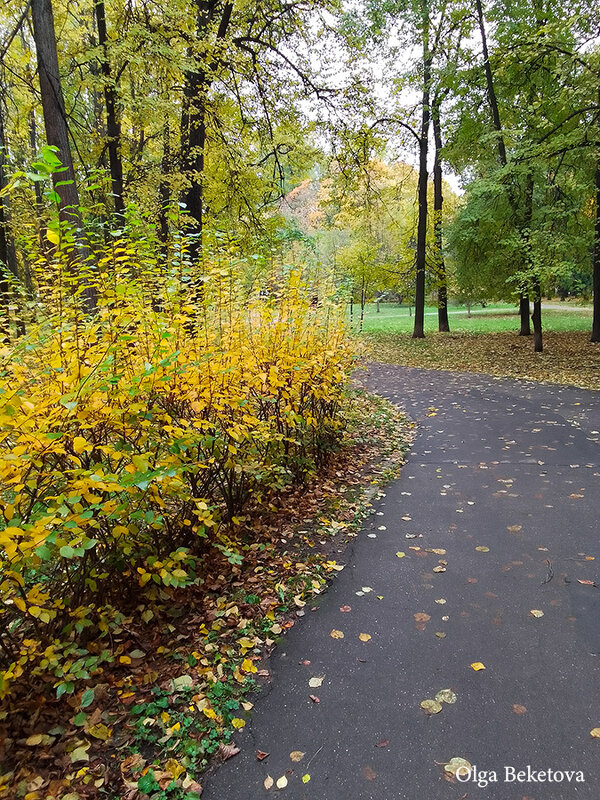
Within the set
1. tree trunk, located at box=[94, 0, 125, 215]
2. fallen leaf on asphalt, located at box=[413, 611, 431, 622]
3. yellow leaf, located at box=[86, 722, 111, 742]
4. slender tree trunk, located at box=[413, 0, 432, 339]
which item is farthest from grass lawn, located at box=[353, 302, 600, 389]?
yellow leaf, located at box=[86, 722, 111, 742]

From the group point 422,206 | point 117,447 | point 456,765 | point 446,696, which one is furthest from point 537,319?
point 117,447

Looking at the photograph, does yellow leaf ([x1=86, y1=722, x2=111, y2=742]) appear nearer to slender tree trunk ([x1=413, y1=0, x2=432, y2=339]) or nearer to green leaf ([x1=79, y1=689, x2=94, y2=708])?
green leaf ([x1=79, y1=689, x2=94, y2=708])

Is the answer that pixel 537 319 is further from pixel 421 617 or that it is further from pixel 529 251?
pixel 421 617

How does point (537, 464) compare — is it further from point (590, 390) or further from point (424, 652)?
point (590, 390)

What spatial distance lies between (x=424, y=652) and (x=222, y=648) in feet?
3.98

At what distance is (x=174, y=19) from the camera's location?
7.62 m

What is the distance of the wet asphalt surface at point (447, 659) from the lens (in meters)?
2.10

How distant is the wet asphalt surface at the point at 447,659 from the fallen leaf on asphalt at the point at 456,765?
3cm

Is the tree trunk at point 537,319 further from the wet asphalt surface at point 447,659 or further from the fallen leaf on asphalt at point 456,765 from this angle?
the fallen leaf on asphalt at point 456,765

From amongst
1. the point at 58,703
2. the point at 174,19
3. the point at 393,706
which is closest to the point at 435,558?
the point at 393,706

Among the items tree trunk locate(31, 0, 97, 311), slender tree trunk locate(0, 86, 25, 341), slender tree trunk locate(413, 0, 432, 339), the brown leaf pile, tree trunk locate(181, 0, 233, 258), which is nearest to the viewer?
slender tree trunk locate(0, 86, 25, 341)

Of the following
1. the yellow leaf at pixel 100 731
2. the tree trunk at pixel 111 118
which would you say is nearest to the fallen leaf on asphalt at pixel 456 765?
the yellow leaf at pixel 100 731

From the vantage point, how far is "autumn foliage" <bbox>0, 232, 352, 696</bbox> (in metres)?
2.16

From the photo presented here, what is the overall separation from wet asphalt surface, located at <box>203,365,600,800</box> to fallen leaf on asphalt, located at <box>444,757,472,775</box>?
27mm
